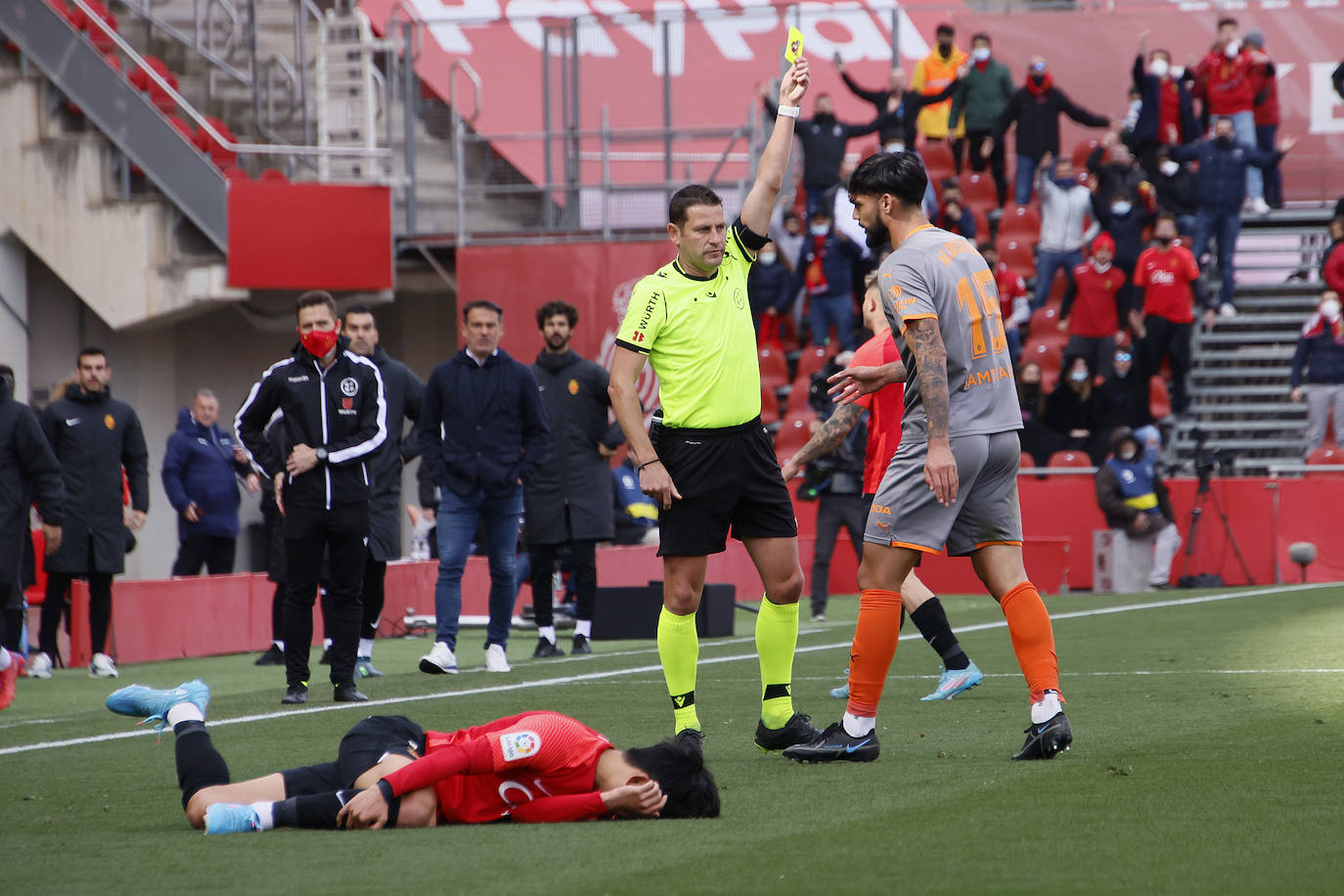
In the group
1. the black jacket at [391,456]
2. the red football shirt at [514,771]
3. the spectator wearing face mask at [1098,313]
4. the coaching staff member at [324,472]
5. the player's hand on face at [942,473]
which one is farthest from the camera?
the spectator wearing face mask at [1098,313]

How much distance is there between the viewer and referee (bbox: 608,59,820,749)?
6875 millimetres

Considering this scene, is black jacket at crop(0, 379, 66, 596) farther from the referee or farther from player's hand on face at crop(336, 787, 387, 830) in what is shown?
player's hand on face at crop(336, 787, 387, 830)

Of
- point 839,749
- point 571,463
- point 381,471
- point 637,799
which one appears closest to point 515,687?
point 381,471

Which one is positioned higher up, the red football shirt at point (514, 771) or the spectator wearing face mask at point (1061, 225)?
the spectator wearing face mask at point (1061, 225)

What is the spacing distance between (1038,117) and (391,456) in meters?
12.1

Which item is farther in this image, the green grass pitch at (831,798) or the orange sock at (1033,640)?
the orange sock at (1033,640)

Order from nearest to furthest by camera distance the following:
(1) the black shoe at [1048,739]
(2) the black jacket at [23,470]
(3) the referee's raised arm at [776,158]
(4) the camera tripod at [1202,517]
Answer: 1. (1) the black shoe at [1048,739]
2. (3) the referee's raised arm at [776,158]
3. (2) the black jacket at [23,470]
4. (4) the camera tripod at [1202,517]

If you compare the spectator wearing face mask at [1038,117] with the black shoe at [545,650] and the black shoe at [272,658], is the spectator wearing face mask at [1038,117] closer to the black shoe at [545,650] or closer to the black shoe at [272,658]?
the black shoe at [545,650]

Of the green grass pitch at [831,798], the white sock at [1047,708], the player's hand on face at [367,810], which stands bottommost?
the green grass pitch at [831,798]

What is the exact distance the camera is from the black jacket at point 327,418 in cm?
931

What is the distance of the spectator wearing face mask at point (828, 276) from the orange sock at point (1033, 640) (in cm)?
1424

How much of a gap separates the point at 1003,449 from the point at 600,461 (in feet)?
22.0

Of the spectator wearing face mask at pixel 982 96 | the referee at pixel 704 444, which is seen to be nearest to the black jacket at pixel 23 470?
the referee at pixel 704 444

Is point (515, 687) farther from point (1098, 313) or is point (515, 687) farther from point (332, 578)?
point (1098, 313)
